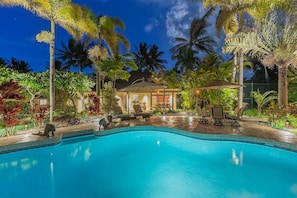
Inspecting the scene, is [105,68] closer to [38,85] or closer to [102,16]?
[102,16]

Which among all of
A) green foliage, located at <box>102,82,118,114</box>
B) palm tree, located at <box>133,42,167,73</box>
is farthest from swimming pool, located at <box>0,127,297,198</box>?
Result: palm tree, located at <box>133,42,167,73</box>

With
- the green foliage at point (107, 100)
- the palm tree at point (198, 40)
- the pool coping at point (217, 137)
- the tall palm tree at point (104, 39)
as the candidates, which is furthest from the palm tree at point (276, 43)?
the palm tree at point (198, 40)

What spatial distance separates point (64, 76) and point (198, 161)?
35.9ft

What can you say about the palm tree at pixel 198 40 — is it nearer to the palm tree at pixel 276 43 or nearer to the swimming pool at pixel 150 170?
the palm tree at pixel 276 43

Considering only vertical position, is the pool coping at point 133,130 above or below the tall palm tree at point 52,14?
below

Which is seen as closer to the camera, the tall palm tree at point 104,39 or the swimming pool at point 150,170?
the swimming pool at point 150,170

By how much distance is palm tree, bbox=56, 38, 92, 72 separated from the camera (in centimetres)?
3192

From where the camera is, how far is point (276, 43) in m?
10.9

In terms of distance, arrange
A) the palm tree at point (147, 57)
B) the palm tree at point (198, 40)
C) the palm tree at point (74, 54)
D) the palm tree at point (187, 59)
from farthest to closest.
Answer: the palm tree at point (147, 57) < the palm tree at point (74, 54) < the palm tree at point (198, 40) < the palm tree at point (187, 59)

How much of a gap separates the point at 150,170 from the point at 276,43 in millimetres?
9511

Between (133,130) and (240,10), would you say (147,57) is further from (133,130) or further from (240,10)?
(133,130)

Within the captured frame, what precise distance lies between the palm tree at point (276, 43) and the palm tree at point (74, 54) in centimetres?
2500

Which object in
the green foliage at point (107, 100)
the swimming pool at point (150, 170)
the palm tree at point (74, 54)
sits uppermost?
the palm tree at point (74, 54)

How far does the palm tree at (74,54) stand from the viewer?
31922mm
